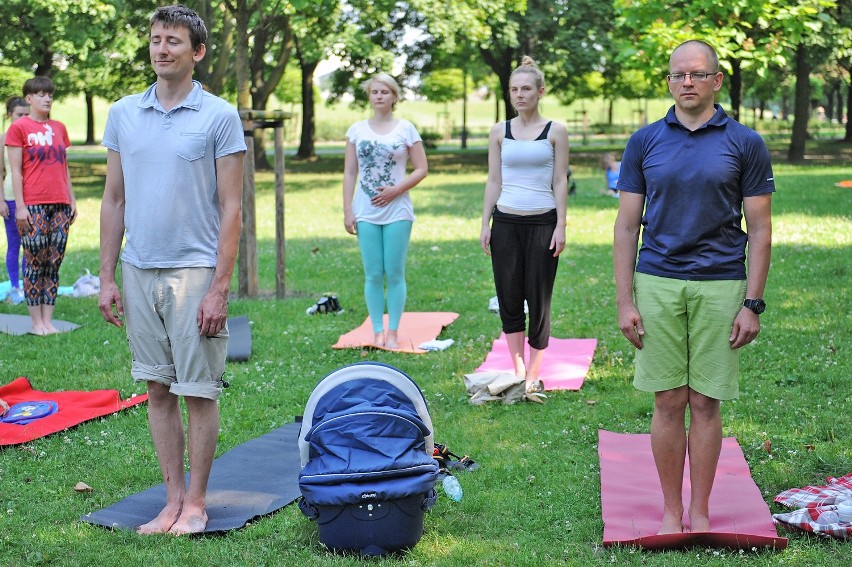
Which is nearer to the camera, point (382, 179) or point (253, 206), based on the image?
point (382, 179)

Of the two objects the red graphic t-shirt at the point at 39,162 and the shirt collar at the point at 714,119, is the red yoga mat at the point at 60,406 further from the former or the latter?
the shirt collar at the point at 714,119

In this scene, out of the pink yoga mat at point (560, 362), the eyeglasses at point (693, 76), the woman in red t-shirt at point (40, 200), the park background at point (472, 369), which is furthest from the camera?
the woman in red t-shirt at point (40, 200)

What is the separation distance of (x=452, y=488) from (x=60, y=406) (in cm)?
307

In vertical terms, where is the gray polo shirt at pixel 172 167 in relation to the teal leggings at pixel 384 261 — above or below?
above

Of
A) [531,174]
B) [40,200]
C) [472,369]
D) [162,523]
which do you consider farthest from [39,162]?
[162,523]

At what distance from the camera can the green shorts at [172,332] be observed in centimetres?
436

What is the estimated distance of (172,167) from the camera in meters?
4.29

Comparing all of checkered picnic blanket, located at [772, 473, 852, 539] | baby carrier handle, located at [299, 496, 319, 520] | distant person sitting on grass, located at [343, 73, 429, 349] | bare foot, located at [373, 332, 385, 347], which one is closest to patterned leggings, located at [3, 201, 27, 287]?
distant person sitting on grass, located at [343, 73, 429, 349]

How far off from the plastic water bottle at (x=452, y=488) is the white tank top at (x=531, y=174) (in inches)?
87.8

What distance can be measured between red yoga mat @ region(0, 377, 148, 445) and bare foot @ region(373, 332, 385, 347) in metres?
2.11

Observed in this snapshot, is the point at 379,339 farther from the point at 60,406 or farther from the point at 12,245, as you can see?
the point at 12,245

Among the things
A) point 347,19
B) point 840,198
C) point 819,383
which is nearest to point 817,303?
point 819,383

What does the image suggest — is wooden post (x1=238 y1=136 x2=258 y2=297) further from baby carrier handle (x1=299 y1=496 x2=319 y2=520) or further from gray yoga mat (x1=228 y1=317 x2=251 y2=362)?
baby carrier handle (x1=299 y1=496 x2=319 y2=520)

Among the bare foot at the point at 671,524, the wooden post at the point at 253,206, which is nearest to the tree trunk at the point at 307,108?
the wooden post at the point at 253,206
